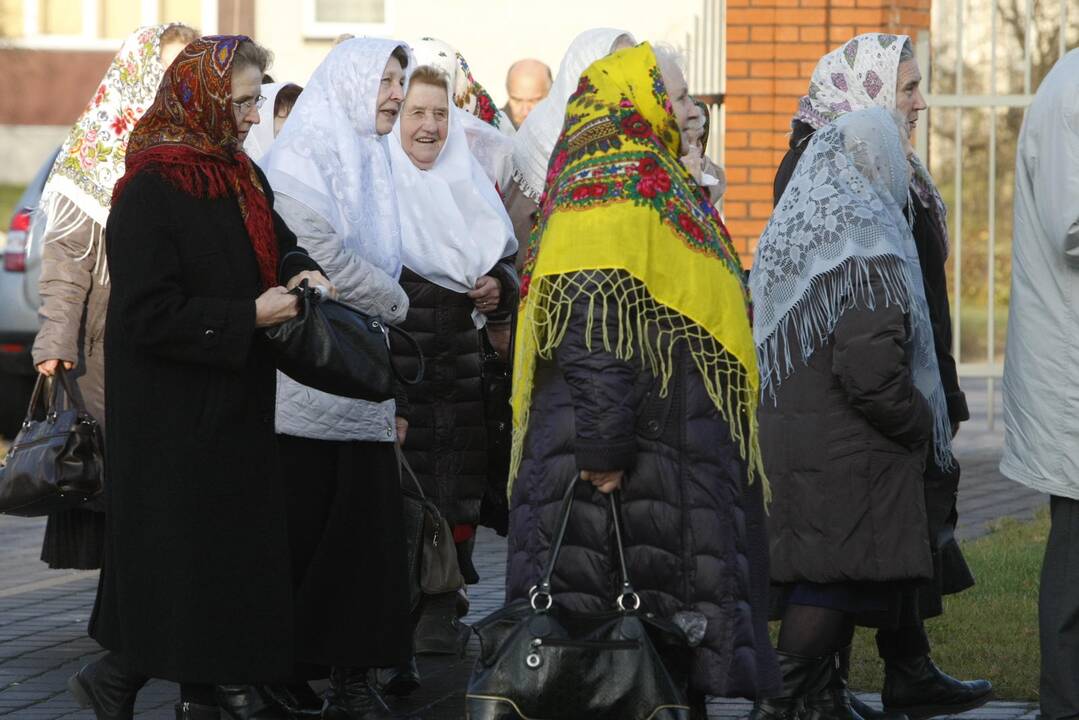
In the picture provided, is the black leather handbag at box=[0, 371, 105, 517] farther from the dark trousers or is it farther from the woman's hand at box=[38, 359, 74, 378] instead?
the dark trousers

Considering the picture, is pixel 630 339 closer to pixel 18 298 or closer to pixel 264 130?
pixel 264 130

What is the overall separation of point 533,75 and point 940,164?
17.7 ft

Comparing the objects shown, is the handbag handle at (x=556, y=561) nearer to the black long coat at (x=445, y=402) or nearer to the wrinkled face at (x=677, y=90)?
the wrinkled face at (x=677, y=90)

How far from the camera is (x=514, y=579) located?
4738 millimetres

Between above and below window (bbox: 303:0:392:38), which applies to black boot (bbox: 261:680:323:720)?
below

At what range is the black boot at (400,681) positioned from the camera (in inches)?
245

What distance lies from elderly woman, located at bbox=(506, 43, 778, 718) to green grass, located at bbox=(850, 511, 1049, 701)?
1.82 meters

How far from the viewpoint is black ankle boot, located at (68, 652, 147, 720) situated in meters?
5.08

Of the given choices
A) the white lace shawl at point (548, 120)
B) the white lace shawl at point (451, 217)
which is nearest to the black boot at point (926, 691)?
the white lace shawl at point (451, 217)

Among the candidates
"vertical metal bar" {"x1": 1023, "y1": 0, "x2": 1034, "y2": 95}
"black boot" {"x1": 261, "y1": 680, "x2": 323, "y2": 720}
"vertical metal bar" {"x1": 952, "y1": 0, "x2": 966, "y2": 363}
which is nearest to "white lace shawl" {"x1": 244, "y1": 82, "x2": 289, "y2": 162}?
"black boot" {"x1": 261, "y1": 680, "x2": 323, "y2": 720}

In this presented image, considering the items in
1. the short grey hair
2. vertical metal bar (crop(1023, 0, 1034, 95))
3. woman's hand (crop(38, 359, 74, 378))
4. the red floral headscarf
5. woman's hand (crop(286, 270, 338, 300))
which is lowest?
woman's hand (crop(38, 359, 74, 378))

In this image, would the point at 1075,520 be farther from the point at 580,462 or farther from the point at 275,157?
the point at 275,157

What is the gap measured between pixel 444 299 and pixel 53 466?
135cm

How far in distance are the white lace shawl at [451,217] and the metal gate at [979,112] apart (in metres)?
5.43
